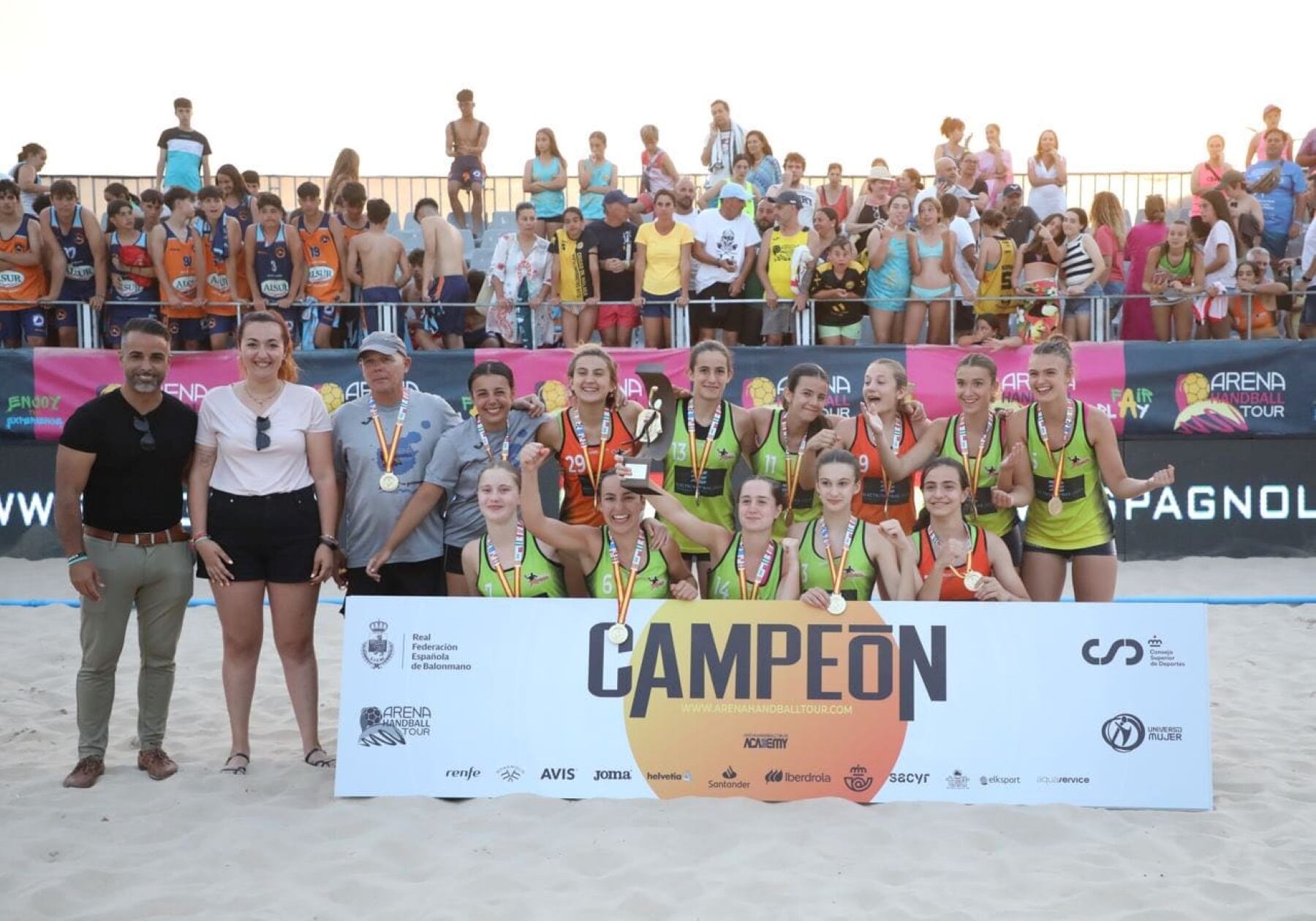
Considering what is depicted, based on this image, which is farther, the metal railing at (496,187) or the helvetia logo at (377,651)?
the metal railing at (496,187)

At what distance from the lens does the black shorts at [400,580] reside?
17.0 feet

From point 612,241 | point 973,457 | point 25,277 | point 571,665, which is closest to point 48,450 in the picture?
point 25,277

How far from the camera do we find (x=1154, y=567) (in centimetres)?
970

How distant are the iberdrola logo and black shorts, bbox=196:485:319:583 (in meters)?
7.55

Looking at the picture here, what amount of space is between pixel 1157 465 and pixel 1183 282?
5.16 ft

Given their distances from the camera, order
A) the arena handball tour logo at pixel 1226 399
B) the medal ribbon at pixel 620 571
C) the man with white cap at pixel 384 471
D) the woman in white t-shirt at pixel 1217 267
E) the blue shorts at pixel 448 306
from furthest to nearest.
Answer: the blue shorts at pixel 448 306 < the woman in white t-shirt at pixel 1217 267 < the arena handball tour logo at pixel 1226 399 < the man with white cap at pixel 384 471 < the medal ribbon at pixel 620 571

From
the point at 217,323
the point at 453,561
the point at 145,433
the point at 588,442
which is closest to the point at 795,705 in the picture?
the point at 588,442

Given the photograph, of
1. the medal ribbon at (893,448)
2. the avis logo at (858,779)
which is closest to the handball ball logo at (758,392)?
the medal ribbon at (893,448)

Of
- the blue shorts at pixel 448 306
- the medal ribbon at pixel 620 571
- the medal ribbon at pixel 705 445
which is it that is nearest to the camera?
the medal ribbon at pixel 620 571

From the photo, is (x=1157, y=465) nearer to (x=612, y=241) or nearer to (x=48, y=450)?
(x=612, y=241)

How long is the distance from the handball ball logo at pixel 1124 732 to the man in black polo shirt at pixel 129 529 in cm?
364

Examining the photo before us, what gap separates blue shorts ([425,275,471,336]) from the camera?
10422 mm

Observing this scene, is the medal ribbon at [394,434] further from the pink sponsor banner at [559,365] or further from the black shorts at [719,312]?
the black shorts at [719,312]

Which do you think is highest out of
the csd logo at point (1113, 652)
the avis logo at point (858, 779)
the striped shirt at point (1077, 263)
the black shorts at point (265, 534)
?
the striped shirt at point (1077, 263)
